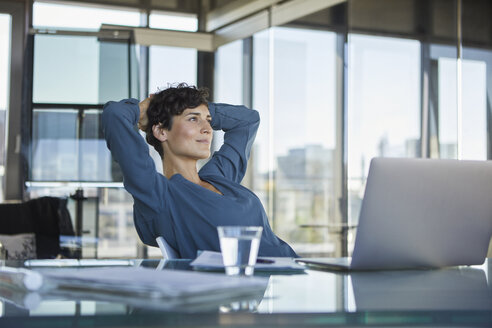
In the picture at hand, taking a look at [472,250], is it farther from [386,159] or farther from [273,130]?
[273,130]

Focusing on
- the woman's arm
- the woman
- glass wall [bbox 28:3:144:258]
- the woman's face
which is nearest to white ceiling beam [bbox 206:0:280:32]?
glass wall [bbox 28:3:144:258]

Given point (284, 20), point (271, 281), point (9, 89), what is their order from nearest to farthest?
1. point (271, 281)
2. point (9, 89)
3. point (284, 20)

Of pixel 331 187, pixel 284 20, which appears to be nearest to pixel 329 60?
pixel 284 20

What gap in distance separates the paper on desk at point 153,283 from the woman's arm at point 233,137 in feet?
5.23

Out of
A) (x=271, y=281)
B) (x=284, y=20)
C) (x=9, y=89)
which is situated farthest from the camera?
(x=284, y=20)

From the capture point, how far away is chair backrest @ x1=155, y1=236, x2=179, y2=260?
2049mm

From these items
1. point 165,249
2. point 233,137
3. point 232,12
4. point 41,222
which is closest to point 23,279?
point 165,249

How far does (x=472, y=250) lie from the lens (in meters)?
1.46

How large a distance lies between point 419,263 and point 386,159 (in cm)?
28

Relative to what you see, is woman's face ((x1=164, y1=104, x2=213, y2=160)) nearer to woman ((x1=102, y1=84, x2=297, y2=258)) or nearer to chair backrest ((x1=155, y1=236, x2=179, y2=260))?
woman ((x1=102, y1=84, x2=297, y2=258))

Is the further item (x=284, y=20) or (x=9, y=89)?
(x=284, y=20)

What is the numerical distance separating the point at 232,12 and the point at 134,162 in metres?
3.81

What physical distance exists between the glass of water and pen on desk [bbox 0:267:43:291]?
0.34 metres

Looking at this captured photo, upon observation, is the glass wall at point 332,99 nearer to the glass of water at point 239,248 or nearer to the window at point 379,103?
the window at point 379,103
